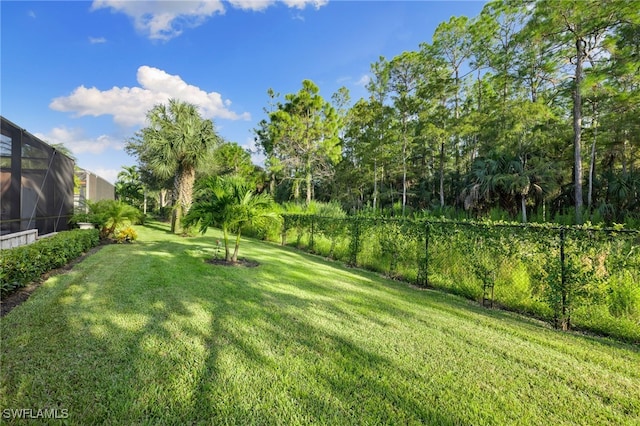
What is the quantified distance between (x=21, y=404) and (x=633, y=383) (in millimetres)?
4597

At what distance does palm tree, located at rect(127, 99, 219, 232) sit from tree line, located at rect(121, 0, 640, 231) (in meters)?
0.05

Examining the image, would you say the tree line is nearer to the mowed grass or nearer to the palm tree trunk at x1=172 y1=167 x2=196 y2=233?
the palm tree trunk at x1=172 y1=167 x2=196 y2=233

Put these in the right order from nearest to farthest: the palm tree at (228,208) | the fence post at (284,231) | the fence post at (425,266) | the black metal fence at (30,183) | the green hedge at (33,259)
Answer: the green hedge at (33,259), the black metal fence at (30,183), the fence post at (425,266), the palm tree at (228,208), the fence post at (284,231)

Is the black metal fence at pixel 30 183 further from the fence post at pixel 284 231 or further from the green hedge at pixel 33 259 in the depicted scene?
the fence post at pixel 284 231

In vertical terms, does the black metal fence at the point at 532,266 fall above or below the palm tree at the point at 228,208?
below

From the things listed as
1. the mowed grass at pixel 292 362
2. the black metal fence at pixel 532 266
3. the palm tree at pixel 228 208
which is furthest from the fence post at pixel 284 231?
the mowed grass at pixel 292 362

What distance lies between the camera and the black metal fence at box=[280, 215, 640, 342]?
11.1 feet

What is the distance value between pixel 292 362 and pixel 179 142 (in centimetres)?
1077

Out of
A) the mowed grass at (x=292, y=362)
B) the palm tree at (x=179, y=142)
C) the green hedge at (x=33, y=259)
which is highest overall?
the palm tree at (x=179, y=142)

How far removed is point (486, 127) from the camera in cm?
1678

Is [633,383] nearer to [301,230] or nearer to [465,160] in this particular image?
[301,230]

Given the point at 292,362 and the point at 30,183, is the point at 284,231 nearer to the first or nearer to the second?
the point at 30,183

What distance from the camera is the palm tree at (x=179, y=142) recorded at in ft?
35.4

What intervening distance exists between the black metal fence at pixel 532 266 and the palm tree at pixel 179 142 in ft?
28.0
